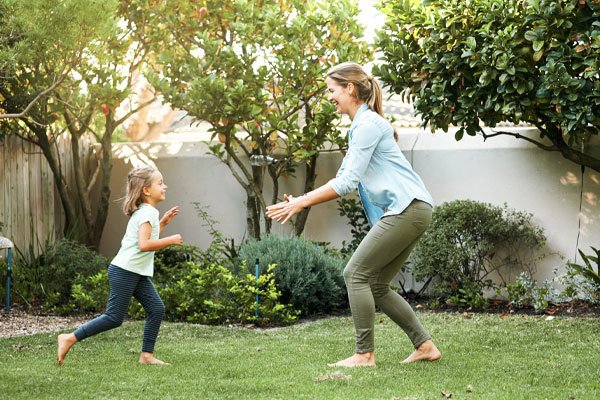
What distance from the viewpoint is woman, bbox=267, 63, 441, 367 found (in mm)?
5352

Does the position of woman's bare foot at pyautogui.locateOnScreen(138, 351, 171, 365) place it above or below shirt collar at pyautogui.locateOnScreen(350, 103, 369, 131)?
below

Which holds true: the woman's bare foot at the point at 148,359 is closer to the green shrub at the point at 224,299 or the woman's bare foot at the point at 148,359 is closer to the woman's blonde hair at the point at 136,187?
the woman's blonde hair at the point at 136,187

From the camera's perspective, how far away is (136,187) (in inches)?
239

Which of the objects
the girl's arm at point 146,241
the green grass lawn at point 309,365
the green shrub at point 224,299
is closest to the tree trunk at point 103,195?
the green shrub at point 224,299

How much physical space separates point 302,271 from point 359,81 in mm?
3732

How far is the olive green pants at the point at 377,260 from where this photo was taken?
5383mm

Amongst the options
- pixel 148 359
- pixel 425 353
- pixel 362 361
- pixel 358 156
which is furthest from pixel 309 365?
pixel 358 156

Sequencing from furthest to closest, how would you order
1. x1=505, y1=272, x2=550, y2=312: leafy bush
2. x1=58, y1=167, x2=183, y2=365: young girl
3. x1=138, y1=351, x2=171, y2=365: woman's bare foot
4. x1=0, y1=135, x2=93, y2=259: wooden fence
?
x1=0, y1=135, x2=93, y2=259: wooden fence < x1=505, y1=272, x2=550, y2=312: leafy bush < x1=138, y1=351, x2=171, y2=365: woman's bare foot < x1=58, y1=167, x2=183, y2=365: young girl

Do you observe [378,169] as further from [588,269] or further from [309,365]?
[588,269]

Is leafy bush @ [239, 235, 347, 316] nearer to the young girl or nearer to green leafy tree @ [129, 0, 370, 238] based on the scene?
green leafy tree @ [129, 0, 370, 238]

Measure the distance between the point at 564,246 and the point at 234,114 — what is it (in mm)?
3864

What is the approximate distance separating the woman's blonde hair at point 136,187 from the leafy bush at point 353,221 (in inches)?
182

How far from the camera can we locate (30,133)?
11.2 metres

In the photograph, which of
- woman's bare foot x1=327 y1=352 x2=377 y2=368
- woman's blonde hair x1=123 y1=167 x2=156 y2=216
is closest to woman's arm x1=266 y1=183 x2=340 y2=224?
woman's bare foot x1=327 y1=352 x2=377 y2=368
